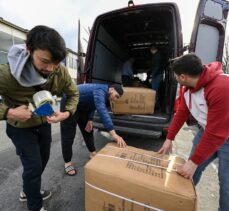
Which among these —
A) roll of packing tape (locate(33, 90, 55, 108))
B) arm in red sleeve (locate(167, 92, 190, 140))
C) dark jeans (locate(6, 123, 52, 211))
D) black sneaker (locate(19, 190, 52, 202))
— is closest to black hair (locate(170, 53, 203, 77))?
arm in red sleeve (locate(167, 92, 190, 140))

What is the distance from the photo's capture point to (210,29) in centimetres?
235

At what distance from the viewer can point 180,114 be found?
1.69 meters

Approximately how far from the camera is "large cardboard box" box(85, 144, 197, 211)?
3.46 feet

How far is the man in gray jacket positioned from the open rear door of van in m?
1.71

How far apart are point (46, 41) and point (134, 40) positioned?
441cm

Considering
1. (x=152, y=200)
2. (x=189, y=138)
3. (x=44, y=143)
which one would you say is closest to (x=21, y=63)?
(x=44, y=143)

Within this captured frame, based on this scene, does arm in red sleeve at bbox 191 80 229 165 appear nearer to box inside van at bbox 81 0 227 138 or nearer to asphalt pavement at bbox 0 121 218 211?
asphalt pavement at bbox 0 121 218 211

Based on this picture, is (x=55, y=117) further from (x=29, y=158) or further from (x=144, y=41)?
(x=144, y=41)

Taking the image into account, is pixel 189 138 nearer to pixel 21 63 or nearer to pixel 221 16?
pixel 221 16

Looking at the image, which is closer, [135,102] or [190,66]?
[190,66]

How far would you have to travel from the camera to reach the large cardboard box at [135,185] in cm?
105

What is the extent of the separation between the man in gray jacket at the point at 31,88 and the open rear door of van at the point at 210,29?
1707 millimetres

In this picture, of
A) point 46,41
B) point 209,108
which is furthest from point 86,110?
point 209,108

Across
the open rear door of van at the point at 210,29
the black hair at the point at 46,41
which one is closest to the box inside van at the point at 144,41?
the open rear door of van at the point at 210,29
